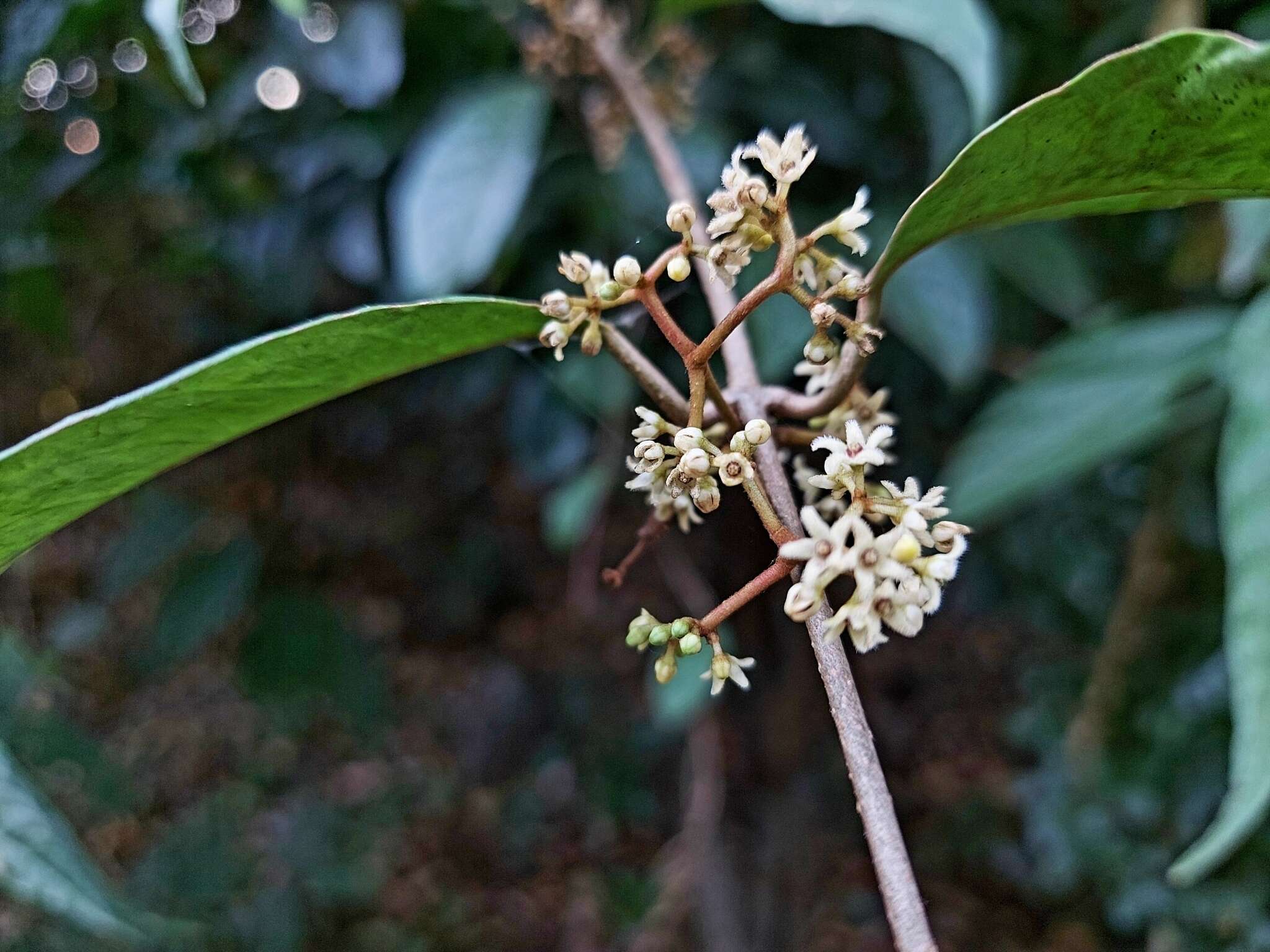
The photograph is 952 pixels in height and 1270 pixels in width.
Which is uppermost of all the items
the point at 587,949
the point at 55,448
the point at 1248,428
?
the point at 55,448

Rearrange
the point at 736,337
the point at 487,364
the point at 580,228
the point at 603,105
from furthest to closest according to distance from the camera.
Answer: the point at 487,364 < the point at 580,228 < the point at 603,105 < the point at 736,337

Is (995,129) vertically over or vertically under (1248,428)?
over

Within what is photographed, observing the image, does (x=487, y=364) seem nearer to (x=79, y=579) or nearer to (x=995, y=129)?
(x=995, y=129)

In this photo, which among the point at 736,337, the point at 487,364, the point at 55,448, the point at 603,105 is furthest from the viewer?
the point at 487,364

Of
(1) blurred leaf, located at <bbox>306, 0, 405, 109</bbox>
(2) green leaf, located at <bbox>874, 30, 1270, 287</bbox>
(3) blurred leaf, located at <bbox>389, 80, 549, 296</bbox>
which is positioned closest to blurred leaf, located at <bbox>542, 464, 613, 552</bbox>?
Result: (3) blurred leaf, located at <bbox>389, 80, 549, 296</bbox>

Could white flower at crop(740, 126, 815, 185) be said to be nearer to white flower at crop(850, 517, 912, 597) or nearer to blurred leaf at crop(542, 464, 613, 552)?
white flower at crop(850, 517, 912, 597)

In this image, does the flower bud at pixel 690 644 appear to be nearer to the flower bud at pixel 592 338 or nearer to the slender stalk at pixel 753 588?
the slender stalk at pixel 753 588

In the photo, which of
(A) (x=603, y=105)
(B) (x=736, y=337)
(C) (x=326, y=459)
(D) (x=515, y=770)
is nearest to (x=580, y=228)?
(A) (x=603, y=105)
